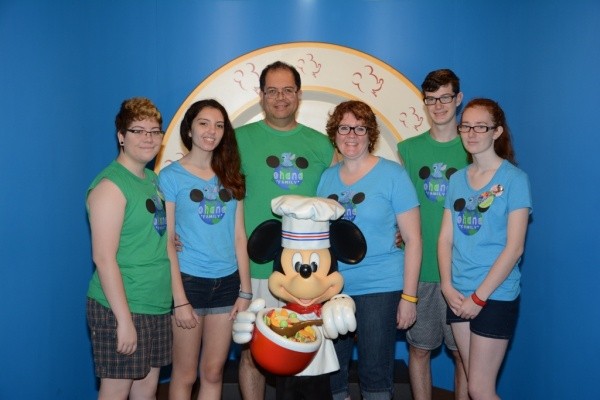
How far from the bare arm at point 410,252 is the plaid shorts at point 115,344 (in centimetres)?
99

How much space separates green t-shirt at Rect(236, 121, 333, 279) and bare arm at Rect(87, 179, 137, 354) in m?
0.72

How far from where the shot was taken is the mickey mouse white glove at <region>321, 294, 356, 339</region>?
90.4 inches

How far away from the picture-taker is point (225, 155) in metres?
2.73

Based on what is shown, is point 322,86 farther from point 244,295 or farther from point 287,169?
point 244,295

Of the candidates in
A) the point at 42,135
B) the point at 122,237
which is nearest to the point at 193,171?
the point at 122,237

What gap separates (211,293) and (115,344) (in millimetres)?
450

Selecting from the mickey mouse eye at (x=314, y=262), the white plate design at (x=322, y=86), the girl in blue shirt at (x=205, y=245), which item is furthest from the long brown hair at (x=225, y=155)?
the white plate design at (x=322, y=86)

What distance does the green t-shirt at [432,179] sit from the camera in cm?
286

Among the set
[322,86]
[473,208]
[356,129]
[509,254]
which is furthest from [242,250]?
[322,86]

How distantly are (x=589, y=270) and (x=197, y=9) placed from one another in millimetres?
2454

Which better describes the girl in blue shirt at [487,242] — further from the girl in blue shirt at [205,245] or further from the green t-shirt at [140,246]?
the green t-shirt at [140,246]

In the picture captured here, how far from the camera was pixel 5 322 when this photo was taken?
2.91 meters

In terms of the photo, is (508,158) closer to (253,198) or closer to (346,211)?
(346,211)

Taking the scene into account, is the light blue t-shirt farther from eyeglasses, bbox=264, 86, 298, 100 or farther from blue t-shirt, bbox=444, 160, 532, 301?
blue t-shirt, bbox=444, 160, 532, 301
